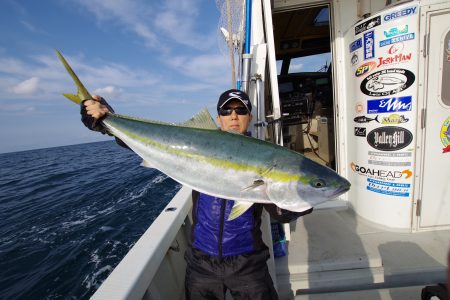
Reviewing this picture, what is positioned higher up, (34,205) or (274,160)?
(274,160)

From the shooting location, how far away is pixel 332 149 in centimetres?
684

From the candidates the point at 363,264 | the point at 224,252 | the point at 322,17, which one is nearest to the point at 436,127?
the point at 363,264

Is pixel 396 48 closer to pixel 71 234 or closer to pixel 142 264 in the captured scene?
pixel 142 264

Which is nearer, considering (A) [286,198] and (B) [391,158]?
(A) [286,198]

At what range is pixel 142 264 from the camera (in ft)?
7.13

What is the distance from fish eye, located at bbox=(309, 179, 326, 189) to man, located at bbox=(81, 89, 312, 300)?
0.48 metres

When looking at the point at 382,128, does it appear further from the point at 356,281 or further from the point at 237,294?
the point at 237,294

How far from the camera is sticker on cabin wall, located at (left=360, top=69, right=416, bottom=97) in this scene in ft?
10.9

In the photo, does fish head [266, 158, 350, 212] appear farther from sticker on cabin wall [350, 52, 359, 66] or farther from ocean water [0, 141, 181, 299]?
ocean water [0, 141, 181, 299]

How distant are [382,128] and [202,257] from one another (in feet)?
10.4

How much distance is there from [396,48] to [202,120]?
10.2ft

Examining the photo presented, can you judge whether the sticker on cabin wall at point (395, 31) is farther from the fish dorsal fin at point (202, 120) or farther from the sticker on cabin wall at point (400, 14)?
the fish dorsal fin at point (202, 120)

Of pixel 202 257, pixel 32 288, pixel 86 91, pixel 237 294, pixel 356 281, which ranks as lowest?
pixel 32 288

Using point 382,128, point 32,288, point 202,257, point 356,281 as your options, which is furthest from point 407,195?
point 32,288
